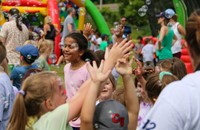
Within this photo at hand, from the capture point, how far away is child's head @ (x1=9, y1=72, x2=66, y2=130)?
340 cm

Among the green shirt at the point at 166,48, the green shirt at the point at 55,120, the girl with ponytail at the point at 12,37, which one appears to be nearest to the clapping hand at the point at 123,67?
the green shirt at the point at 55,120

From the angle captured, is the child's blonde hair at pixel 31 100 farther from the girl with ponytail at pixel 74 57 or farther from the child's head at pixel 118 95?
the girl with ponytail at pixel 74 57

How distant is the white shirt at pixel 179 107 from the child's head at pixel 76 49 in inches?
138

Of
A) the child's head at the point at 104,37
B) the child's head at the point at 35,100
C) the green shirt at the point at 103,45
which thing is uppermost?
the child's head at the point at 35,100

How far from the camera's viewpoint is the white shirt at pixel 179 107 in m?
2.26

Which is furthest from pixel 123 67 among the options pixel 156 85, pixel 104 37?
pixel 104 37

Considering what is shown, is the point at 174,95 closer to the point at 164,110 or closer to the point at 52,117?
the point at 164,110

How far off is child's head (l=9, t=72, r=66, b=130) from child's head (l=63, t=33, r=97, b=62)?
7.64ft

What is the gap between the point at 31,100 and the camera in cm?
343

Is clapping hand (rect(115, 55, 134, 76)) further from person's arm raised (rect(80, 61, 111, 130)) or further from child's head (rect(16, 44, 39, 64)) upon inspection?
child's head (rect(16, 44, 39, 64))

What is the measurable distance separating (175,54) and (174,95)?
31.8 ft

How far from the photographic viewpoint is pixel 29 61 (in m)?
6.68

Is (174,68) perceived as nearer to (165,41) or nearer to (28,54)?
(28,54)

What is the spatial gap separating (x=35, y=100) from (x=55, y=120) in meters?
0.20
